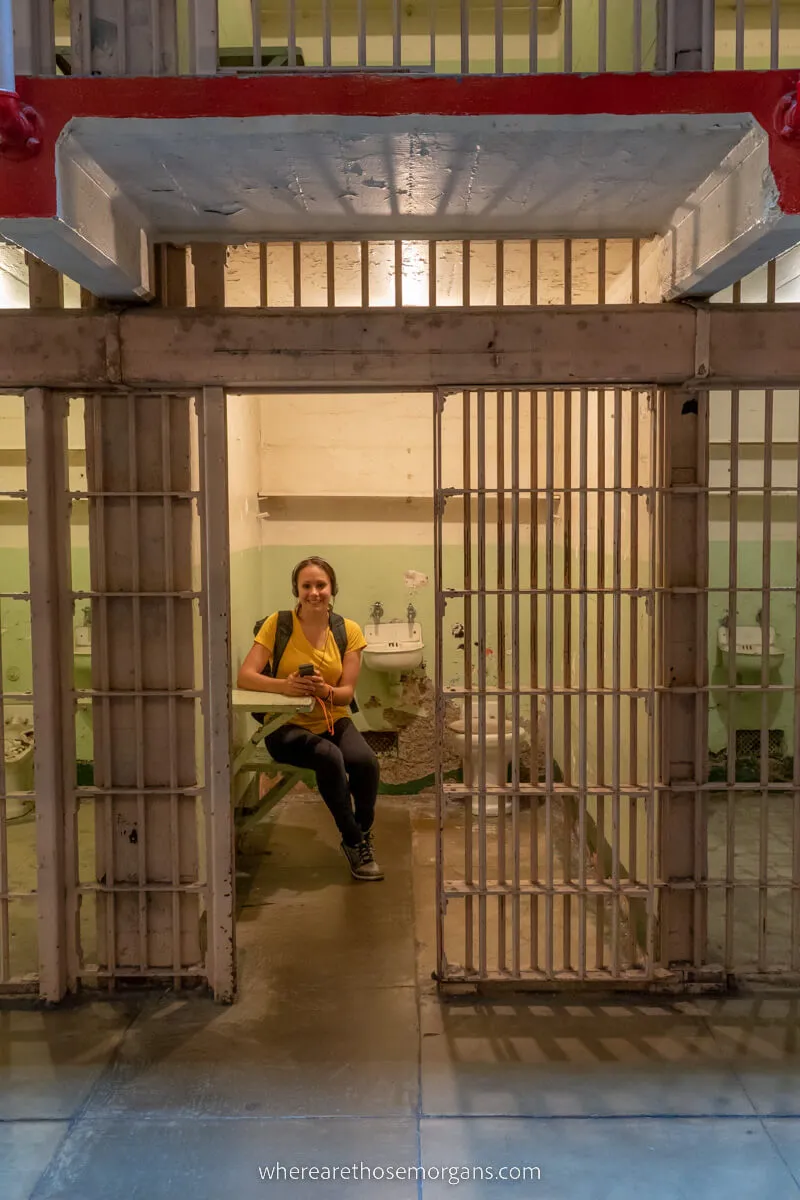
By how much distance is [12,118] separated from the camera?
8.06 feet

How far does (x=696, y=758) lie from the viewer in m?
3.64

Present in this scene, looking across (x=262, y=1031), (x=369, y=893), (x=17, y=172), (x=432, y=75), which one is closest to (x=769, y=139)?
(x=432, y=75)

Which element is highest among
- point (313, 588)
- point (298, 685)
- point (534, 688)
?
point (313, 588)

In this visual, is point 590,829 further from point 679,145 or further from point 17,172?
point 17,172

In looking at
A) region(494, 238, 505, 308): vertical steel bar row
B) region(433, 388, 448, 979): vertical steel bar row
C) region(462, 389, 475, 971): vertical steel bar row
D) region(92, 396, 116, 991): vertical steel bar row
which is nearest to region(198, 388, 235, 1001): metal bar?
region(92, 396, 116, 991): vertical steel bar row

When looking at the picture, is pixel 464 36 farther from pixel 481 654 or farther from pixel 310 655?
pixel 310 655

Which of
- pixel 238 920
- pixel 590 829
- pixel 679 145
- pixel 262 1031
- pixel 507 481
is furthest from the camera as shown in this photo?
pixel 507 481

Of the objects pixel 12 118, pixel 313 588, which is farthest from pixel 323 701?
pixel 12 118

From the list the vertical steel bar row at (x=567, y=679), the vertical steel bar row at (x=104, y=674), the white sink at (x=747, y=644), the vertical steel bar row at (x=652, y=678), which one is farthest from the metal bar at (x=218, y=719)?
the white sink at (x=747, y=644)

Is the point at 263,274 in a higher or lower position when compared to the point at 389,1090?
higher

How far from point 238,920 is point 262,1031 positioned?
1019 millimetres

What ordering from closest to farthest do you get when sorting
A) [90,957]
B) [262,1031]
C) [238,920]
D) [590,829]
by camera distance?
1. [262,1031]
2. [90,957]
3. [238,920]
4. [590,829]

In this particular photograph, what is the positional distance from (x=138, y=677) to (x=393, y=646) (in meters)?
2.65

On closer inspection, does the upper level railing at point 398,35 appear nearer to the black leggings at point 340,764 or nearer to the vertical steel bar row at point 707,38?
the vertical steel bar row at point 707,38
